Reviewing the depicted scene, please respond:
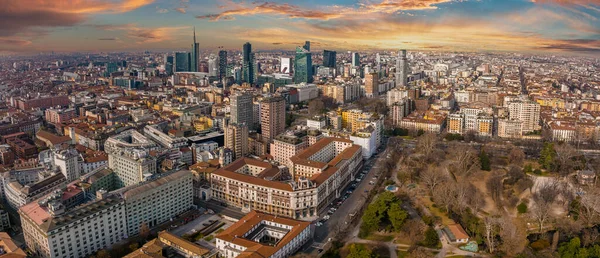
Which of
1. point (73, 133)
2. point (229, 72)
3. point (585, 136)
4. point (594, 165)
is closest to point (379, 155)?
point (594, 165)

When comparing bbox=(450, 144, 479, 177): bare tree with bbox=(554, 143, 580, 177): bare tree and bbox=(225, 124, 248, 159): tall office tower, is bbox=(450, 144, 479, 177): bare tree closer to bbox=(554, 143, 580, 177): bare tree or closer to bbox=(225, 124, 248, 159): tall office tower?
bbox=(554, 143, 580, 177): bare tree

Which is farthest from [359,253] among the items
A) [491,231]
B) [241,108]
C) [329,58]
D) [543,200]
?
[329,58]

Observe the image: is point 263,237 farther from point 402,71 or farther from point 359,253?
point 402,71

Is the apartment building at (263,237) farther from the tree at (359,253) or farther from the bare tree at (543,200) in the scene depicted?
the bare tree at (543,200)

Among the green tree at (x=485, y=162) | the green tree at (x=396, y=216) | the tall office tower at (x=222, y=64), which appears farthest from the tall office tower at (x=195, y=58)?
the green tree at (x=396, y=216)

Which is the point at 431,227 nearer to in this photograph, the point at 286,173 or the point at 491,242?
the point at 491,242

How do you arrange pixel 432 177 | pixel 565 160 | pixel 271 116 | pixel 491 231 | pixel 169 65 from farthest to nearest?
pixel 169 65
pixel 271 116
pixel 565 160
pixel 432 177
pixel 491 231

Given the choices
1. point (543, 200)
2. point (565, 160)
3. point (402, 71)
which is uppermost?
point (402, 71)
